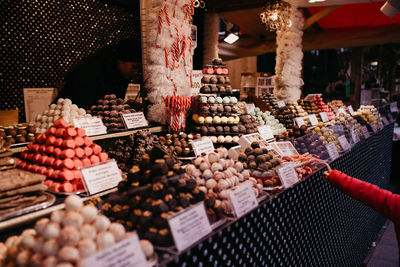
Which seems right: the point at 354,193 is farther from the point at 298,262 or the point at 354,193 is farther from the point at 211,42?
the point at 211,42

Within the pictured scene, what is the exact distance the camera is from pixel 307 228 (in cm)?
239

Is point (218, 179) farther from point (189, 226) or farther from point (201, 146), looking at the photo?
point (201, 146)

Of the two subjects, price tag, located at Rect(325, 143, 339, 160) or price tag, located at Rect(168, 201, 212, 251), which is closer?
price tag, located at Rect(168, 201, 212, 251)

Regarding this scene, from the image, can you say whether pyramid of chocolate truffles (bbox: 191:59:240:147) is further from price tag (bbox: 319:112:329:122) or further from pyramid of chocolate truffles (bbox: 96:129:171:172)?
price tag (bbox: 319:112:329:122)

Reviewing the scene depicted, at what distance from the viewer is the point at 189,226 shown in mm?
1380

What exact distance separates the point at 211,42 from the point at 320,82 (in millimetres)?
8886

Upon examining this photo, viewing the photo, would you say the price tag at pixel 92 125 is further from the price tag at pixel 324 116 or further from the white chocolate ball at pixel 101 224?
the price tag at pixel 324 116

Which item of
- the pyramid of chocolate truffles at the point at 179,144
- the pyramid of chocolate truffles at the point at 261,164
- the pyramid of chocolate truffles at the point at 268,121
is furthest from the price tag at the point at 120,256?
the pyramid of chocolate truffles at the point at 268,121

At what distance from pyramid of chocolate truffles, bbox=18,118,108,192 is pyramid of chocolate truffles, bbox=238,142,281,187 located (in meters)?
1.13

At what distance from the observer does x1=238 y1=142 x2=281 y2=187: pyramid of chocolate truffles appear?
2.19m

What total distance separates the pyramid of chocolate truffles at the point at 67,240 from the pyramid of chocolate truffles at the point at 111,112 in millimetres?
1906

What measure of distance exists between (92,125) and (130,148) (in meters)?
0.45

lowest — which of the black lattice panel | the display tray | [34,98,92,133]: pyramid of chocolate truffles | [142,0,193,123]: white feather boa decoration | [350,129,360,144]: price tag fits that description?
the black lattice panel

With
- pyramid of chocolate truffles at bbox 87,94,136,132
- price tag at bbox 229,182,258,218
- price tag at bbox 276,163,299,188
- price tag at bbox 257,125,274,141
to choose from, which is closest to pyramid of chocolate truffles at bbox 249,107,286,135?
price tag at bbox 257,125,274,141
